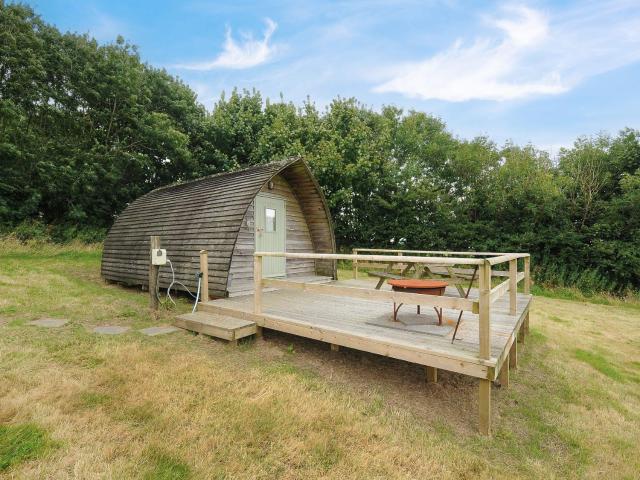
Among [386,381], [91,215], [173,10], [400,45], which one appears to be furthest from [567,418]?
[91,215]

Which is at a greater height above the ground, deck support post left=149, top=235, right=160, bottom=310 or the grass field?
deck support post left=149, top=235, right=160, bottom=310

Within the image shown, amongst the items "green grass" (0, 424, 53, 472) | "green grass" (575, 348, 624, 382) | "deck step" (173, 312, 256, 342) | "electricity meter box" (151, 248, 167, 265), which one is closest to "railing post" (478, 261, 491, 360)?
"green grass" (575, 348, 624, 382)

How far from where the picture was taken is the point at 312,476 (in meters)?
2.33

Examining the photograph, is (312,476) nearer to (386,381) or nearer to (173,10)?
(386,381)

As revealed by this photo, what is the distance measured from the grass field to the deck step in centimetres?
19

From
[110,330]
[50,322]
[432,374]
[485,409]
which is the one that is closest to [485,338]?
[485,409]

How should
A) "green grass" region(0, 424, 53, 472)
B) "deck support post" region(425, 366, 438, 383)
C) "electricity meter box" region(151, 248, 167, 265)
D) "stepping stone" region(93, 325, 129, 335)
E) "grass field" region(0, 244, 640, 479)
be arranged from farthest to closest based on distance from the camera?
"electricity meter box" region(151, 248, 167, 265) → "stepping stone" region(93, 325, 129, 335) → "deck support post" region(425, 366, 438, 383) → "grass field" region(0, 244, 640, 479) → "green grass" region(0, 424, 53, 472)

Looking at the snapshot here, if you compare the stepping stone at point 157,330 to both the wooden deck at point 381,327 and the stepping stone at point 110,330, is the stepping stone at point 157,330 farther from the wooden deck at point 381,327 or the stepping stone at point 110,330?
the wooden deck at point 381,327

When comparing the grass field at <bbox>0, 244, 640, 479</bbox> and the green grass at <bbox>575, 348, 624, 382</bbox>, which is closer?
the grass field at <bbox>0, 244, 640, 479</bbox>

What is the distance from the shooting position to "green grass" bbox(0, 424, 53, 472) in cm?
225

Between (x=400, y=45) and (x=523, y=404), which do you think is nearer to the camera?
(x=523, y=404)

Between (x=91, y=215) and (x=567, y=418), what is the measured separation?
1875 cm

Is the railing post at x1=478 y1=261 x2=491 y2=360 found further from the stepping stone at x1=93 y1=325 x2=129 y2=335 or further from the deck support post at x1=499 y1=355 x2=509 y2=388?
the stepping stone at x1=93 y1=325 x2=129 y2=335

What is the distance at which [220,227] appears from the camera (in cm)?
705
